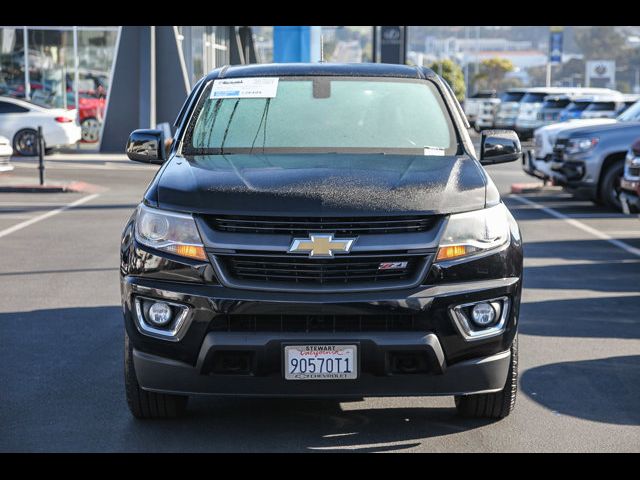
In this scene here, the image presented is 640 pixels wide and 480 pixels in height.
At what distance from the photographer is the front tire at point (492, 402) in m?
6.10

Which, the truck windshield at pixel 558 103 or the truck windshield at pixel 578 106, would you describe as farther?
the truck windshield at pixel 558 103

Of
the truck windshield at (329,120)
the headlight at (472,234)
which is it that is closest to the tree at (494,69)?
the truck windshield at (329,120)

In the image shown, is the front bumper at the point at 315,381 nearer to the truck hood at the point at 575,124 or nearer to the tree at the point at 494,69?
the truck hood at the point at 575,124

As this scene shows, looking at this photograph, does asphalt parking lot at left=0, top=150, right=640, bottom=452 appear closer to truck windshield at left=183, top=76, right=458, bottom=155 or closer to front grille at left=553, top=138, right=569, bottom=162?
truck windshield at left=183, top=76, right=458, bottom=155

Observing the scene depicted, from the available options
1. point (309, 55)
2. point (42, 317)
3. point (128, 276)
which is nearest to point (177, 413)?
point (128, 276)

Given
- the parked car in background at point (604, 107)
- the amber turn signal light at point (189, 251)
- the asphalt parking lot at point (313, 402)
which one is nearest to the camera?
the amber turn signal light at point (189, 251)

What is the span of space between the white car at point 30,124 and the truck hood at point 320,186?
23.1 m

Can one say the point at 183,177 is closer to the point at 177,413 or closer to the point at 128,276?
the point at 128,276

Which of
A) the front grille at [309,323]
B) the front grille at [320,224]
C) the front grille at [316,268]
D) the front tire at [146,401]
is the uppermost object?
the front grille at [320,224]

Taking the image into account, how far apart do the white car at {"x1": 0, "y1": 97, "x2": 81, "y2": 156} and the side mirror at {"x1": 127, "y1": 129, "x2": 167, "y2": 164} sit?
21.9m

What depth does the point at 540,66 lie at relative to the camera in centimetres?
19250

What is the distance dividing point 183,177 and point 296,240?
0.82m

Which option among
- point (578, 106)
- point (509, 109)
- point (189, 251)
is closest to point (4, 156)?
point (189, 251)

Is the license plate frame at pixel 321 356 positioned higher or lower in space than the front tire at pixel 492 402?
higher
